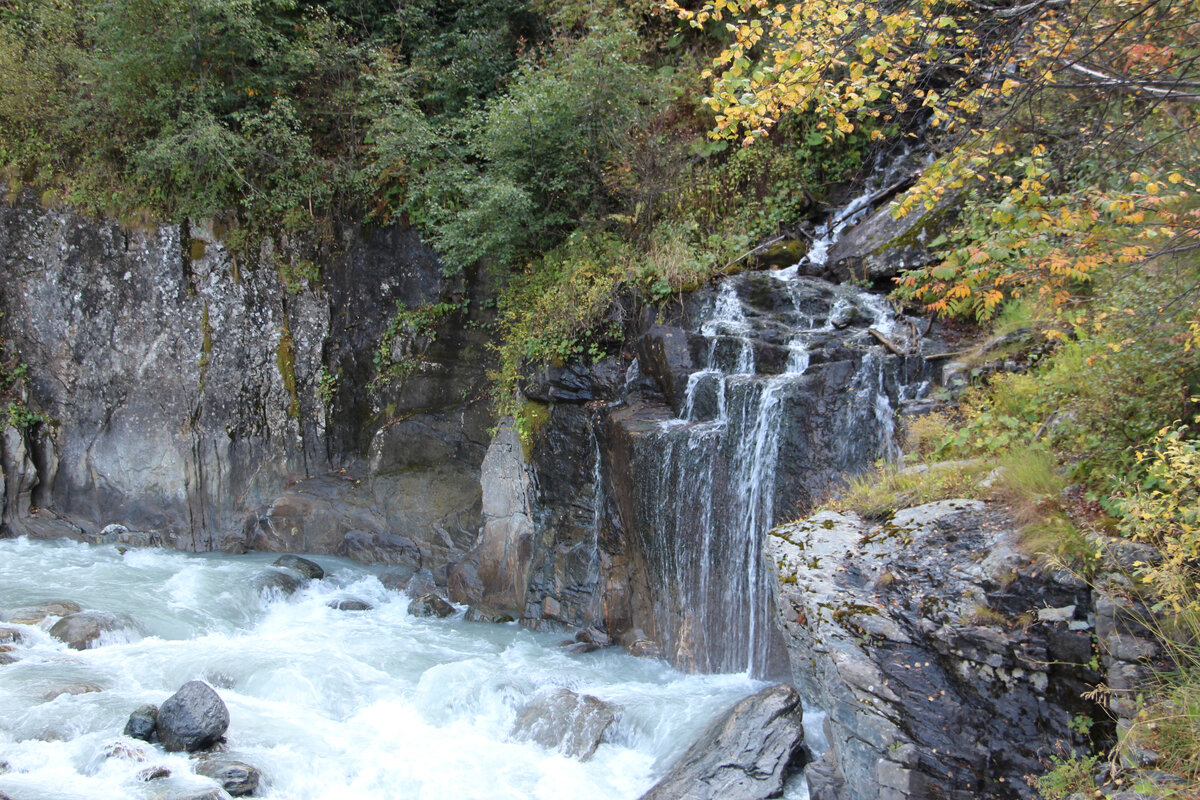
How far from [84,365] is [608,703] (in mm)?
11116

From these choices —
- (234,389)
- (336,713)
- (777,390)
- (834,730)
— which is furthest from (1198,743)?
Answer: (234,389)

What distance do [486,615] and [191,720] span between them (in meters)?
4.13

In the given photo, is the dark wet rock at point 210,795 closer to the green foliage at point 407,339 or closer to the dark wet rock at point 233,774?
the dark wet rock at point 233,774

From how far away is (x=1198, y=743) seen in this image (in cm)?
315

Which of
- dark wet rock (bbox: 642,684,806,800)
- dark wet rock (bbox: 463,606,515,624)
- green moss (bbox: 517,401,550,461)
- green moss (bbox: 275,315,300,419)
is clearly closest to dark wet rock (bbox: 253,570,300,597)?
dark wet rock (bbox: 463,606,515,624)

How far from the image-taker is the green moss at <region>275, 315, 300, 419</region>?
41.8 ft

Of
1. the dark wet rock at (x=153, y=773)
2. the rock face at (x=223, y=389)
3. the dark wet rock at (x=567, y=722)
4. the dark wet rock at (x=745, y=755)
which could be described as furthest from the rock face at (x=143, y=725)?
the rock face at (x=223, y=389)

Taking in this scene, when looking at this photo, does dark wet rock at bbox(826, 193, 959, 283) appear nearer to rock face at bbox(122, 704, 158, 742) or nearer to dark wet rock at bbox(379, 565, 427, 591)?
dark wet rock at bbox(379, 565, 427, 591)

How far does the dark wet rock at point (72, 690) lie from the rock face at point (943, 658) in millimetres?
6610

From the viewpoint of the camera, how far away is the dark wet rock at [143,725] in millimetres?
6160

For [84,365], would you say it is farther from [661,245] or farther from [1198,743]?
[1198,743]

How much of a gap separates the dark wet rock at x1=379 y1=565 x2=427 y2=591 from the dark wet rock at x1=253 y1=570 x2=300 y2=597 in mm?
1265

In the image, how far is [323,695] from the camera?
7.21 m

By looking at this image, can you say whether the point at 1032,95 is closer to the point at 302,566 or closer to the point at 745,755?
the point at 745,755
